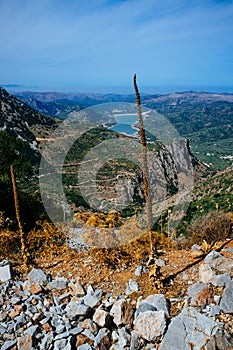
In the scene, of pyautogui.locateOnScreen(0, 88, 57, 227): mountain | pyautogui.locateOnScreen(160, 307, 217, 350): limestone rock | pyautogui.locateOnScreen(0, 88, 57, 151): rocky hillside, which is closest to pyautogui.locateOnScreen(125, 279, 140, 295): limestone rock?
pyautogui.locateOnScreen(160, 307, 217, 350): limestone rock

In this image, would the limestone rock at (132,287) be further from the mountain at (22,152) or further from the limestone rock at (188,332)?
the mountain at (22,152)

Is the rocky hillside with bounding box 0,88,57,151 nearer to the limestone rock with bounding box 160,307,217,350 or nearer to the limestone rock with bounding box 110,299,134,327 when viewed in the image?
the limestone rock with bounding box 110,299,134,327

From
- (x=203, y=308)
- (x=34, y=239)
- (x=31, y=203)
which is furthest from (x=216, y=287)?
(x=31, y=203)

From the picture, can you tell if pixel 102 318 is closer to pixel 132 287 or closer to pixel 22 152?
pixel 132 287

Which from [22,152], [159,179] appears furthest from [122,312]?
[159,179]

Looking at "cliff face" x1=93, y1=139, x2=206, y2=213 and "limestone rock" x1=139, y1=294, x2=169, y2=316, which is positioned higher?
"limestone rock" x1=139, y1=294, x2=169, y2=316

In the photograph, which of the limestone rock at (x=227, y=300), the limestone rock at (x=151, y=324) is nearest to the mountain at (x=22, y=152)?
the limestone rock at (x=151, y=324)

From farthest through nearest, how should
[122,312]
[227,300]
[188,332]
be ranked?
[122,312] < [227,300] < [188,332]

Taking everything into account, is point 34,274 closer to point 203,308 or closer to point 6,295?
point 6,295
